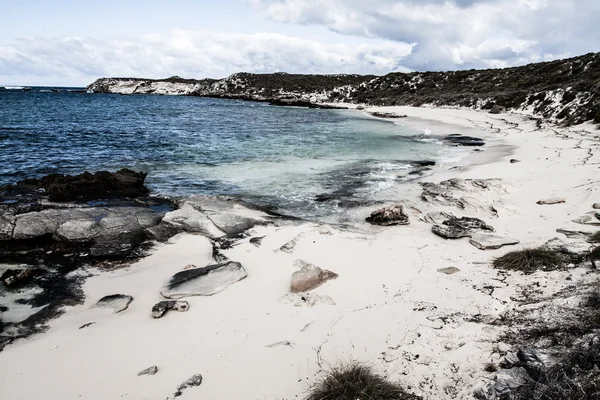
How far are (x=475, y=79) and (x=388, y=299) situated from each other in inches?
2395

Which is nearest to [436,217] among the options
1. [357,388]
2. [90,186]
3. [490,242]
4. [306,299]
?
[490,242]

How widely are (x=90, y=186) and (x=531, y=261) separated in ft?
43.1

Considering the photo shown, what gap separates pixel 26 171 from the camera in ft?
51.0

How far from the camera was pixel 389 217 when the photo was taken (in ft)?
32.4

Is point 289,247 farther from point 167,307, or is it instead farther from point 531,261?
point 531,261

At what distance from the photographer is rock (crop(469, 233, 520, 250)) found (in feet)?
25.5

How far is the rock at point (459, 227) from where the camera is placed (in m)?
8.57

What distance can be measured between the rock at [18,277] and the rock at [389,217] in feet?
26.3

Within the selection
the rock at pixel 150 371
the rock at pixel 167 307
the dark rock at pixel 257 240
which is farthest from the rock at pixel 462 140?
the rock at pixel 150 371

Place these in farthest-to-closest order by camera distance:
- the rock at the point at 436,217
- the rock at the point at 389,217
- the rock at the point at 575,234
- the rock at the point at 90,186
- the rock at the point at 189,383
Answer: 1. the rock at the point at 90,186
2. the rock at the point at 389,217
3. the rock at the point at 436,217
4. the rock at the point at 575,234
5. the rock at the point at 189,383

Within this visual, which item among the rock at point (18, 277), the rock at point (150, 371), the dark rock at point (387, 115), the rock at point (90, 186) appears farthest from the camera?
the dark rock at point (387, 115)

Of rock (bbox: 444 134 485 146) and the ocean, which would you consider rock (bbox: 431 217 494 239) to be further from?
rock (bbox: 444 134 485 146)

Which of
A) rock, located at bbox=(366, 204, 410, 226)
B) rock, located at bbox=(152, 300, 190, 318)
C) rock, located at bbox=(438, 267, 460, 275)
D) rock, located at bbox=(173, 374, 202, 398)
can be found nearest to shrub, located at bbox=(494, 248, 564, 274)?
rock, located at bbox=(438, 267, 460, 275)

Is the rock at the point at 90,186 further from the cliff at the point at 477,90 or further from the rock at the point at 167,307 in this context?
the cliff at the point at 477,90
